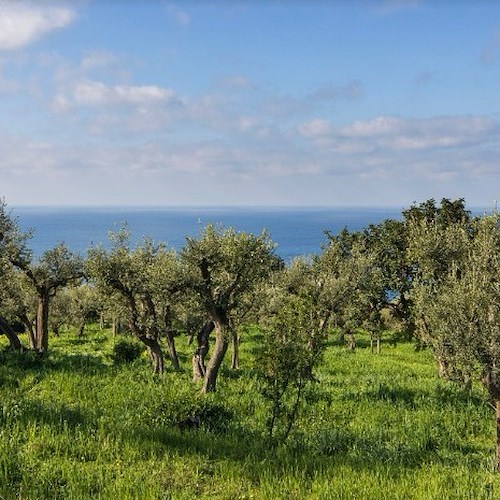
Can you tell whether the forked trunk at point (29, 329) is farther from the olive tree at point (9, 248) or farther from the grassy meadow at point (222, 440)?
the grassy meadow at point (222, 440)

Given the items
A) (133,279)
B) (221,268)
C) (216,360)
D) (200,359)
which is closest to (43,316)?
(133,279)

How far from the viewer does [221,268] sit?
2617 cm

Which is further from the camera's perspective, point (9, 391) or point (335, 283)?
point (335, 283)

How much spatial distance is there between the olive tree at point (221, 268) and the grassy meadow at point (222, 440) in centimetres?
285

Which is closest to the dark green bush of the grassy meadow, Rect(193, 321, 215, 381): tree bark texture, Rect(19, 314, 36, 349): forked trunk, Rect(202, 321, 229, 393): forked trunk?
the grassy meadow

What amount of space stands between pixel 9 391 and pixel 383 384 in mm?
20573

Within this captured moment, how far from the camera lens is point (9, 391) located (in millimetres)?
21656

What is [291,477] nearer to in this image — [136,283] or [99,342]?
[136,283]

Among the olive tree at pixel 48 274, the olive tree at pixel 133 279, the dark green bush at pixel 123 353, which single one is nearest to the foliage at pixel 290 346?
the olive tree at pixel 133 279

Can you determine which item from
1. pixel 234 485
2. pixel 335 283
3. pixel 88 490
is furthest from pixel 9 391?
pixel 335 283

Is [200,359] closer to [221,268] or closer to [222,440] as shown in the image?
[221,268]

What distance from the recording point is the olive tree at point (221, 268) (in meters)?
25.2

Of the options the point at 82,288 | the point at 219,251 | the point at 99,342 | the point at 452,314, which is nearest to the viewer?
the point at 452,314

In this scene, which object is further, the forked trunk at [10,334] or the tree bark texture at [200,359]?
the forked trunk at [10,334]
